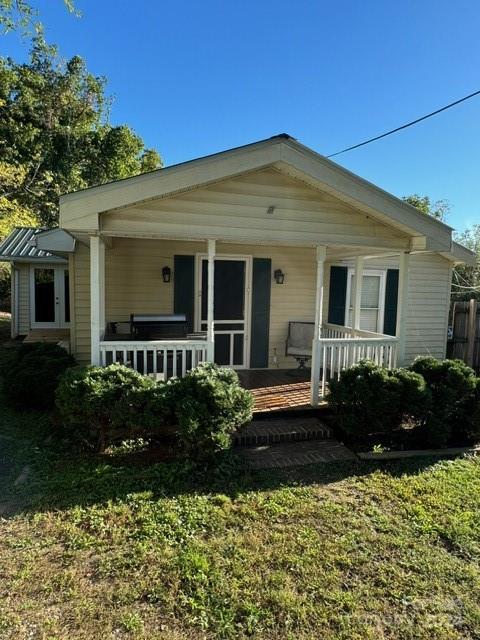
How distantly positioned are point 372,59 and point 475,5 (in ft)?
13.2

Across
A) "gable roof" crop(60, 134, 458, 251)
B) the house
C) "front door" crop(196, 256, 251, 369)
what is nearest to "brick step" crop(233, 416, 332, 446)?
the house

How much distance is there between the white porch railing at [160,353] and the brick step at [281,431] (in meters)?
1.08

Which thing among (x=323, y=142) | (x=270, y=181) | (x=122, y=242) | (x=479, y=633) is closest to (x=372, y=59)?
(x=323, y=142)

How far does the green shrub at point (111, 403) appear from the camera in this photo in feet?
13.0

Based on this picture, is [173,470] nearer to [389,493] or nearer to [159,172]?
[389,493]

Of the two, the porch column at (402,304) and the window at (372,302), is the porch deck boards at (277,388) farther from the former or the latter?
the window at (372,302)

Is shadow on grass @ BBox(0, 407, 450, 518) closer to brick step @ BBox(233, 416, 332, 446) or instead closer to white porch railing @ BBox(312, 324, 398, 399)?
brick step @ BBox(233, 416, 332, 446)

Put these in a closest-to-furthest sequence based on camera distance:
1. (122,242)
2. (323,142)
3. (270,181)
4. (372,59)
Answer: (270,181) → (122,242) → (372,59) → (323,142)

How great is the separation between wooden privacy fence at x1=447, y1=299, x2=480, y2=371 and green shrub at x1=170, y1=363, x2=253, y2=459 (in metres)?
7.70

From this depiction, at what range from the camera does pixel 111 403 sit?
159 inches

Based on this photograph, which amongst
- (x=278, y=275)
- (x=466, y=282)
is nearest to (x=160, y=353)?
(x=278, y=275)

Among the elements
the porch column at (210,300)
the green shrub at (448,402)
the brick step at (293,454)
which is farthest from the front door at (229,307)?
the green shrub at (448,402)

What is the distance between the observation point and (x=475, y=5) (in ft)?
22.2

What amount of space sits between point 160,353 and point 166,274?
2.08 metres
